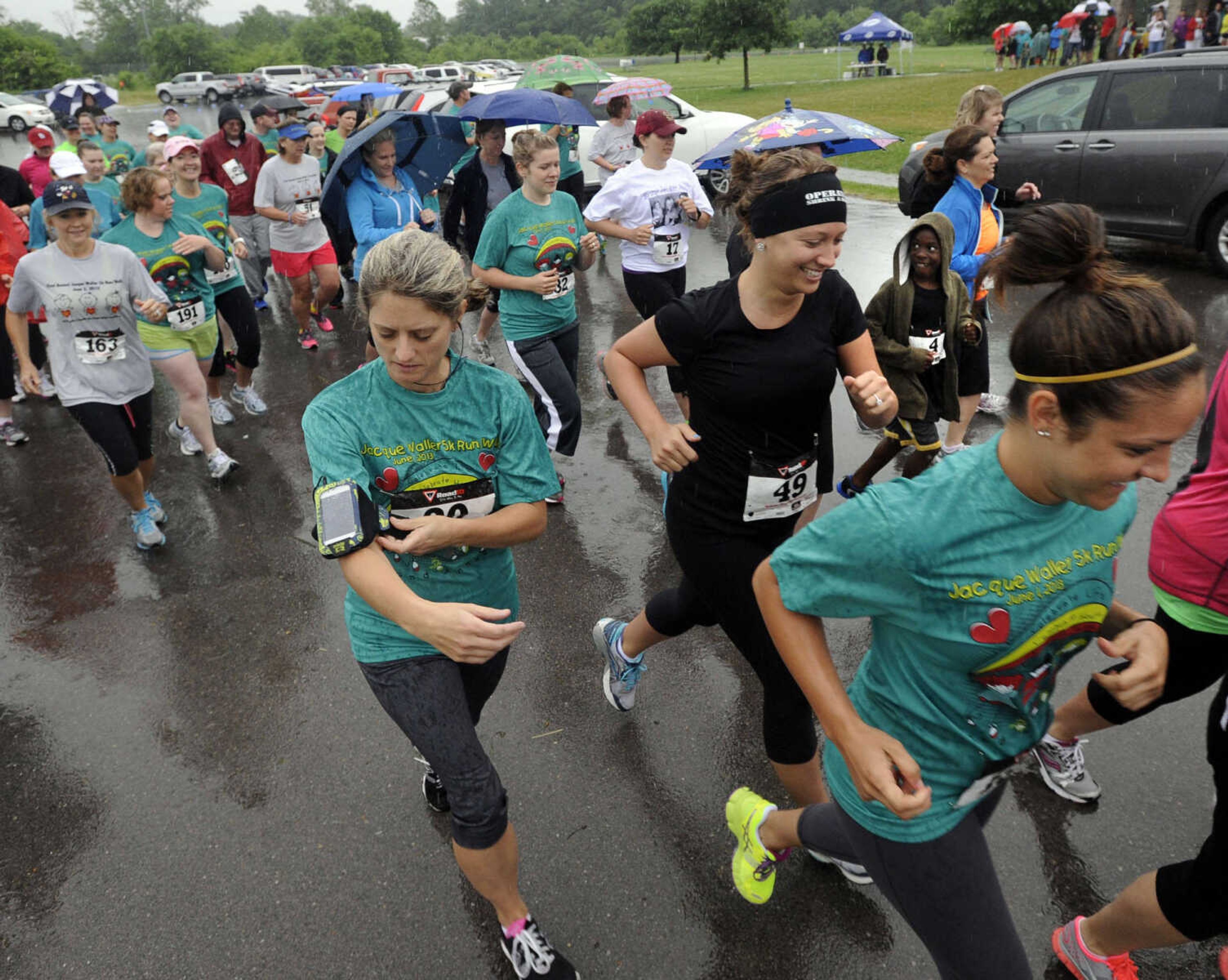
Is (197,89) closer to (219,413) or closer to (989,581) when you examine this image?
(219,413)

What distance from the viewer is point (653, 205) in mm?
6023

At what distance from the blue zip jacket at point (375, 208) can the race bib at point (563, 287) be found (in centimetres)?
132

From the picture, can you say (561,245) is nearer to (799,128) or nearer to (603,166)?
(799,128)

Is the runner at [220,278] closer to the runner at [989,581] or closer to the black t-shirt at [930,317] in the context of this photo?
the black t-shirt at [930,317]

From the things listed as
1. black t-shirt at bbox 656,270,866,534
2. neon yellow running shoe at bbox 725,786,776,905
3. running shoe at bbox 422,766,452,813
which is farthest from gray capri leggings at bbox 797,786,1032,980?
running shoe at bbox 422,766,452,813

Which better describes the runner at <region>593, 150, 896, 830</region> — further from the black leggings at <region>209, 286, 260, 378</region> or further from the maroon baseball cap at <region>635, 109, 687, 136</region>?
the black leggings at <region>209, 286, 260, 378</region>

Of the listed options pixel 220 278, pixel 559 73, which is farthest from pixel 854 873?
pixel 559 73

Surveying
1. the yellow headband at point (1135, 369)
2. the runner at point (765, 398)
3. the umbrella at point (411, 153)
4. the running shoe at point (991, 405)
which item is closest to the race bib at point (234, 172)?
the umbrella at point (411, 153)

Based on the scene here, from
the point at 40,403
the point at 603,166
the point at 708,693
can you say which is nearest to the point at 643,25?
the point at 603,166

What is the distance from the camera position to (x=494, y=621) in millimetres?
2141

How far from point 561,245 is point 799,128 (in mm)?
1928

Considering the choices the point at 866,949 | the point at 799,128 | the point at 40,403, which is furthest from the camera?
the point at 40,403

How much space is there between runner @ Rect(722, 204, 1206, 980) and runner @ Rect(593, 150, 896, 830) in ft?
2.44

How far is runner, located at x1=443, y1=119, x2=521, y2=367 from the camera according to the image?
7180mm
